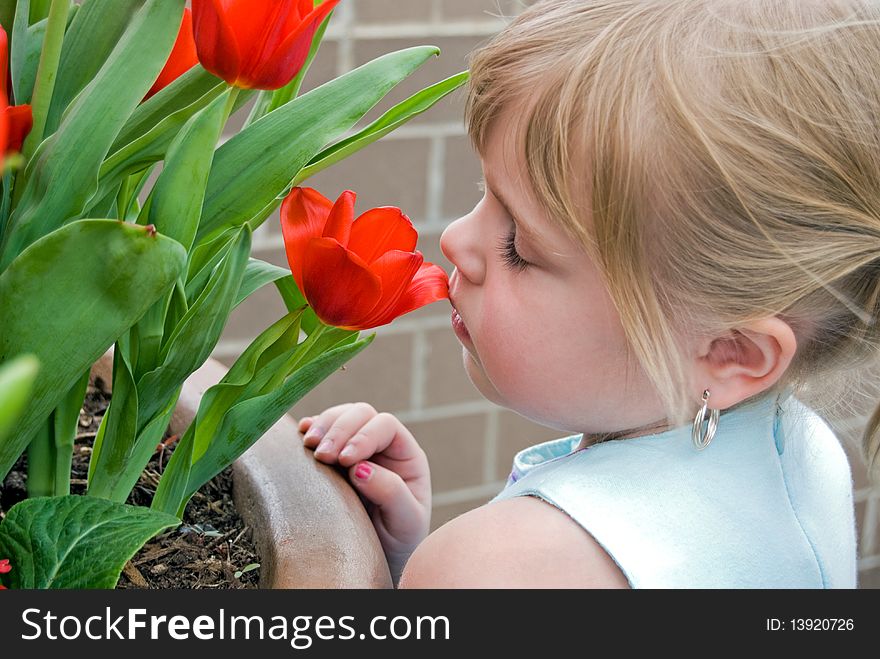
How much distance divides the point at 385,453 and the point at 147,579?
27cm

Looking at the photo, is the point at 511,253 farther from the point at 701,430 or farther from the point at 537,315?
the point at 701,430

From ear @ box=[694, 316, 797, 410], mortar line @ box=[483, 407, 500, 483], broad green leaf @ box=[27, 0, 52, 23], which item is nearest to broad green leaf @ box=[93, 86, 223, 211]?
broad green leaf @ box=[27, 0, 52, 23]

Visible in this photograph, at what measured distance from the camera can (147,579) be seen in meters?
0.65

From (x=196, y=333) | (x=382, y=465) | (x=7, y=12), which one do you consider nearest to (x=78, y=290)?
(x=196, y=333)

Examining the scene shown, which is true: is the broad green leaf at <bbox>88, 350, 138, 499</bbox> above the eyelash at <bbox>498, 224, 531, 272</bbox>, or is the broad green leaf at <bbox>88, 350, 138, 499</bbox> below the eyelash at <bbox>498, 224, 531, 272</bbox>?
below

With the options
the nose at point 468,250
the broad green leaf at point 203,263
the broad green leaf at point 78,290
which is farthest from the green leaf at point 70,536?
the nose at point 468,250

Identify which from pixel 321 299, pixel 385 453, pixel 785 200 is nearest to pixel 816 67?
pixel 785 200

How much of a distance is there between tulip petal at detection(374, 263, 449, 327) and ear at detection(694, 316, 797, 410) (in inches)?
6.5

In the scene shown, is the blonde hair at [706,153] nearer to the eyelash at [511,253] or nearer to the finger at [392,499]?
the eyelash at [511,253]

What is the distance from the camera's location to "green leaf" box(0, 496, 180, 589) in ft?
1.60

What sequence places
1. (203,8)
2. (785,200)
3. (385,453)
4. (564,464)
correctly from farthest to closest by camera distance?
1. (385,453)
2. (564,464)
3. (785,200)
4. (203,8)

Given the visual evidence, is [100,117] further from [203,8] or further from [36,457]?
[36,457]

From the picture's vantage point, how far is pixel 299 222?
57cm

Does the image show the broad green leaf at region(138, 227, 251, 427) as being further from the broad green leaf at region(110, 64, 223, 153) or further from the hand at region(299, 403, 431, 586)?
the hand at region(299, 403, 431, 586)
